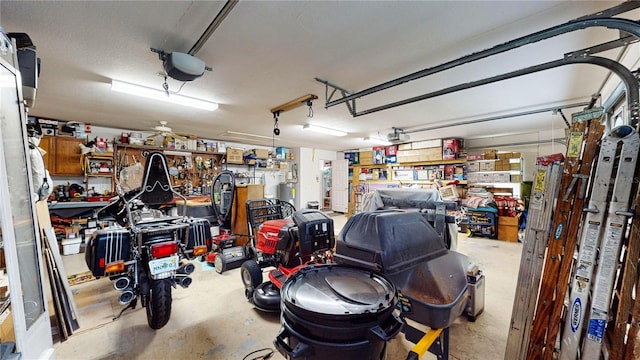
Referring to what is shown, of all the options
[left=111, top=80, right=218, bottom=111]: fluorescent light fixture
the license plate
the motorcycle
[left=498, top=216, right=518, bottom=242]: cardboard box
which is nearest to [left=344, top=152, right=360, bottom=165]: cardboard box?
[left=498, top=216, right=518, bottom=242]: cardboard box

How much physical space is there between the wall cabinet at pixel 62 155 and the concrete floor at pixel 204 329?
3183 mm

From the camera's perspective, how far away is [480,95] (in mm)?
3537

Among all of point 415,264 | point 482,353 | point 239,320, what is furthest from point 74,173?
point 482,353

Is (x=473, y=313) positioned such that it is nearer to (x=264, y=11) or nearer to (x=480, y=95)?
(x=480, y=95)

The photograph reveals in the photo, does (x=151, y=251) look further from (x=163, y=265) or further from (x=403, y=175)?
(x=403, y=175)

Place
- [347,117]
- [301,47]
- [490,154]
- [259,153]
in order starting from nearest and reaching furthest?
[301,47] → [347,117] → [490,154] → [259,153]

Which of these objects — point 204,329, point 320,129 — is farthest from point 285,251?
point 320,129

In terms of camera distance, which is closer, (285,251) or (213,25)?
(213,25)

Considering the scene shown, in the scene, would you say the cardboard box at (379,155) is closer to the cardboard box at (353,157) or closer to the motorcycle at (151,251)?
the cardboard box at (353,157)

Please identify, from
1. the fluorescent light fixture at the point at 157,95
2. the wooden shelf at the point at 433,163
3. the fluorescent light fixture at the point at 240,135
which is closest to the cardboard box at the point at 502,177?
the wooden shelf at the point at 433,163

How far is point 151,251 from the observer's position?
6.92 ft

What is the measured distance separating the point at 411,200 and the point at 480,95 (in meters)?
1.89

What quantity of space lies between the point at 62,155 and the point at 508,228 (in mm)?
9866

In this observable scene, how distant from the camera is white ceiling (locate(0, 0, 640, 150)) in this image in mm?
1761
